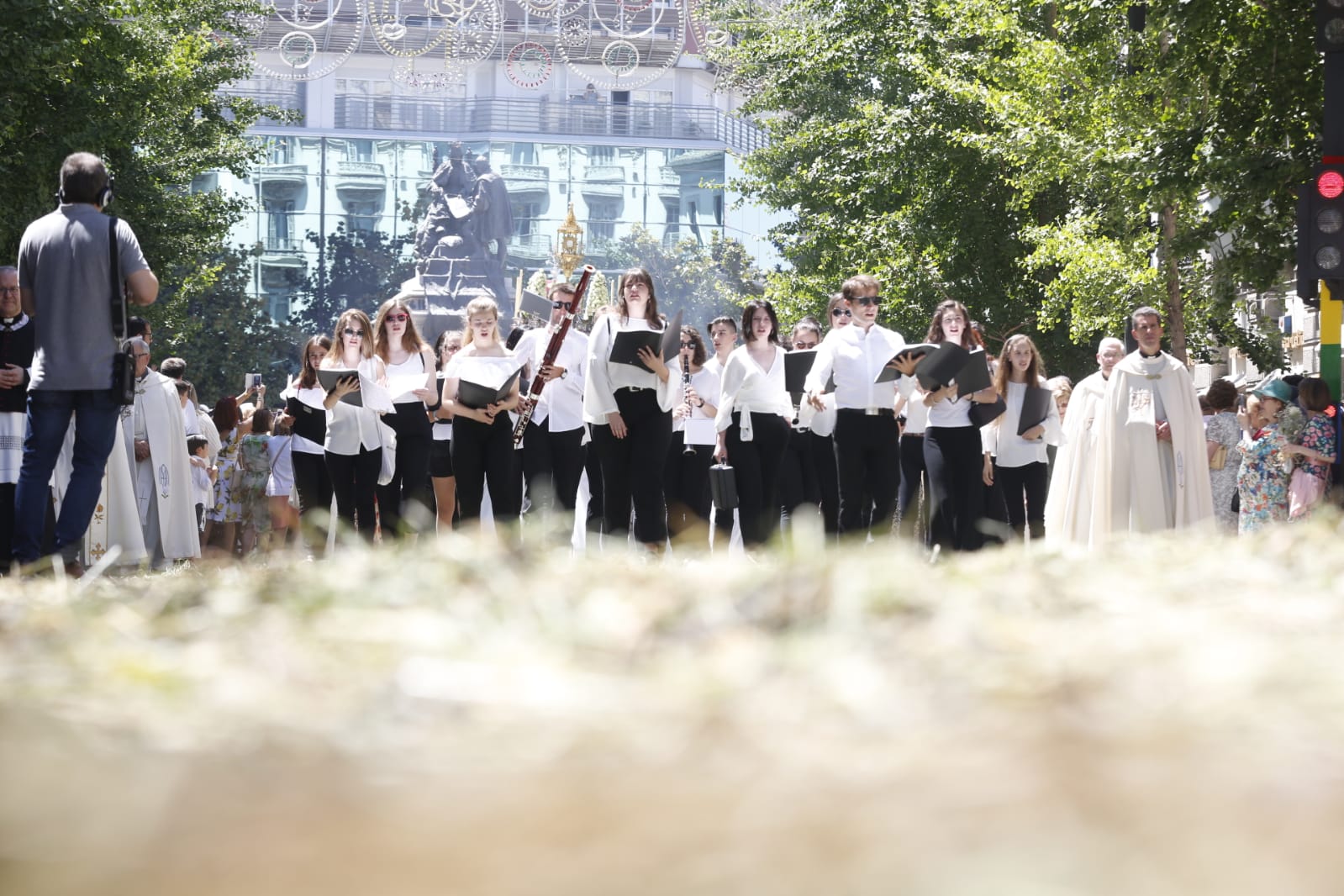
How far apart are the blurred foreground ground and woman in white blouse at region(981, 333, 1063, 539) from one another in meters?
12.0

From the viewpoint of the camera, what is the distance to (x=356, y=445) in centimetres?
1156

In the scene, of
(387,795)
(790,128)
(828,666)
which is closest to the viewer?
(387,795)

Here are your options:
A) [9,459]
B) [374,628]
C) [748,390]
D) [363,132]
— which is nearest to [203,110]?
[748,390]

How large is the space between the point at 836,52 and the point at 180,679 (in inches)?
1324

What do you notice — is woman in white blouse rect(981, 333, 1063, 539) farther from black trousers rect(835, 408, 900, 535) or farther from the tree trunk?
the tree trunk

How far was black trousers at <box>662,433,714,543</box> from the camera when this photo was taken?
569 inches

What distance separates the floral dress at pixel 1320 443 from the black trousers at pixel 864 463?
285 cm

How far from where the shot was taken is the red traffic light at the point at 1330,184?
37.2ft

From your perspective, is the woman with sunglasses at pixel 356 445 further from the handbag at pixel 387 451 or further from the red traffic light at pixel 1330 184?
the red traffic light at pixel 1330 184

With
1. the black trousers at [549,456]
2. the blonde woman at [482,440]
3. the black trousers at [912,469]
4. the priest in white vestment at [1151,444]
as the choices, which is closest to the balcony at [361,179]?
the black trousers at [912,469]

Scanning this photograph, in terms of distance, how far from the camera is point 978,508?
461 inches

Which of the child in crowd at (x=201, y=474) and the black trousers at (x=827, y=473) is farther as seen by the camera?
the child in crowd at (x=201, y=474)

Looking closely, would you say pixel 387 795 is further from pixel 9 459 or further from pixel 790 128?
pixel 790 128

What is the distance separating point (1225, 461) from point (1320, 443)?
103 inches
